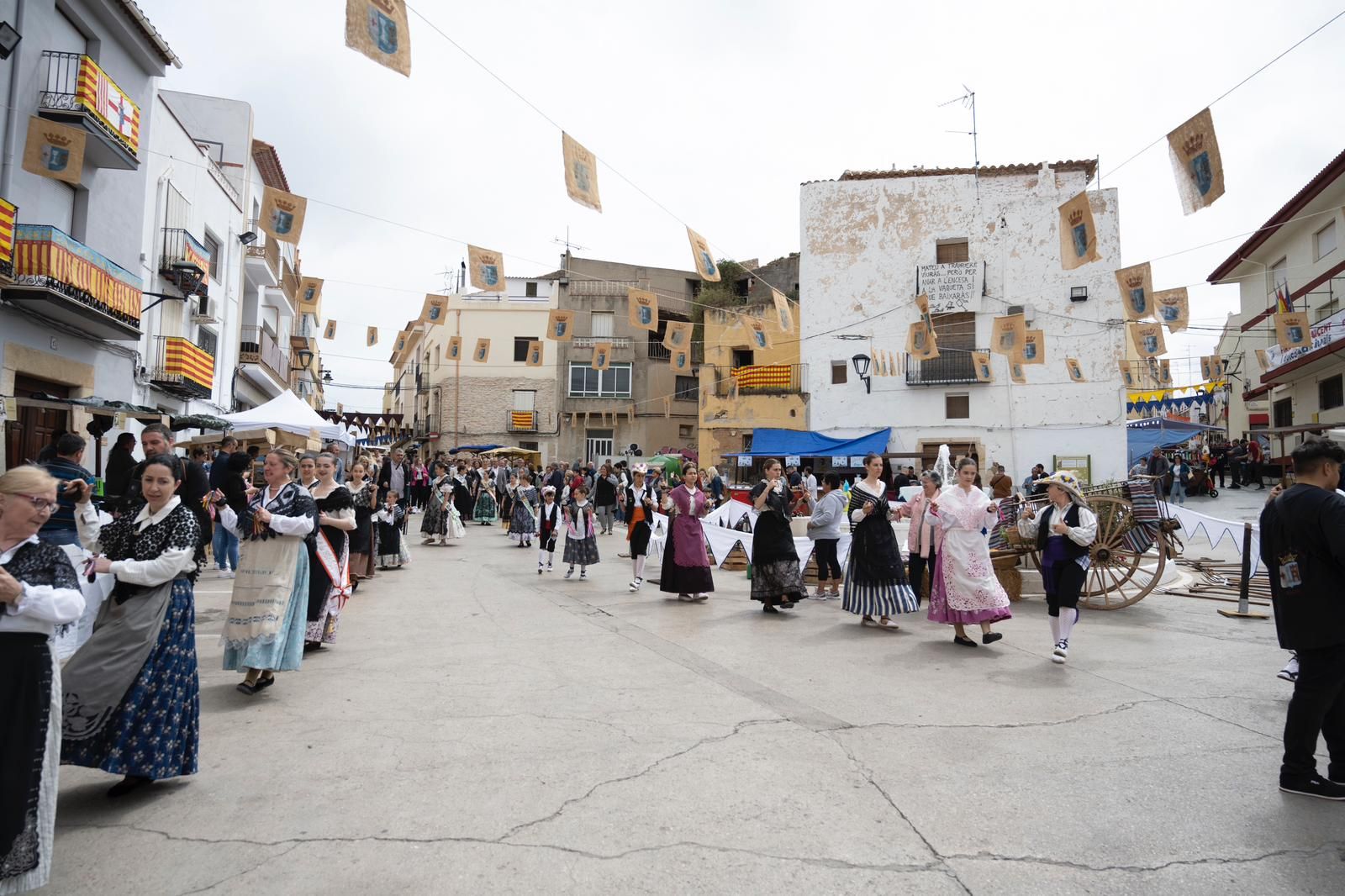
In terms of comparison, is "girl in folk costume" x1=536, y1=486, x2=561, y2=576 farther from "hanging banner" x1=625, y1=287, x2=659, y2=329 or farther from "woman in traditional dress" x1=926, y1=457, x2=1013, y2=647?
"hanging banner" x1=625, y1=287, x2=659, y2=329

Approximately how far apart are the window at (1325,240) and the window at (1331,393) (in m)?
4.09

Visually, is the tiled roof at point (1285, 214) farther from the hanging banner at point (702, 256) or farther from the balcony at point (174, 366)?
the balcony at point (174, 366)

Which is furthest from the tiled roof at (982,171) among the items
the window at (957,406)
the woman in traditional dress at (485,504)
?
the woman in traditional dress at (485,504)

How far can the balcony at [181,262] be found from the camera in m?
18.5

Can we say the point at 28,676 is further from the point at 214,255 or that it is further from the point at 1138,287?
the point at 214,255

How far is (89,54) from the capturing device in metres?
15.3

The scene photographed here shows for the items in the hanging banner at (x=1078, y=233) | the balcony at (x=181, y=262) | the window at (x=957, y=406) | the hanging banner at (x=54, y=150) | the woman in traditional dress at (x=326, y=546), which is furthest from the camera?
the window at (x=957, y=406)

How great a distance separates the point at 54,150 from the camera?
520 inches

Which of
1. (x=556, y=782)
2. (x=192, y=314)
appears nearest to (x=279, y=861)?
(x=556, y=782)

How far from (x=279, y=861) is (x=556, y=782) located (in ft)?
4.22

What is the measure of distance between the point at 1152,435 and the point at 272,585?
3256 cm

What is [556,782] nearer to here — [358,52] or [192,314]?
[358,52]

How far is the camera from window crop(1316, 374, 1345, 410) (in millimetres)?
24516

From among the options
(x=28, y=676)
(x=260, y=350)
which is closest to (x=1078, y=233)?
(x=28, y=676)
